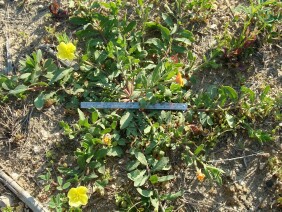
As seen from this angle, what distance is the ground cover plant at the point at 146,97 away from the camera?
145 inches

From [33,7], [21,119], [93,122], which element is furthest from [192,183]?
[33,7]

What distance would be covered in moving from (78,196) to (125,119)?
838 millimetres

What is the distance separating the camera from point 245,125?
391 centimetres

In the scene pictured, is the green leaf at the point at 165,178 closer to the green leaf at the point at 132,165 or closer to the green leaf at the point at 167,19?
the green leaf at the point at 132,165

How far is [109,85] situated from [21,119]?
0.94 m

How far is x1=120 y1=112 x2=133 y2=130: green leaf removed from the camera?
376cm

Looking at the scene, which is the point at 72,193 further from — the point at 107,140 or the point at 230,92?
the point at 230,92

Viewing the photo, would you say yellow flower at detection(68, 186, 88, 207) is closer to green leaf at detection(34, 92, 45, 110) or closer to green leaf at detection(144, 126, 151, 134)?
green leaf at detection(144, 126, 151, 134)

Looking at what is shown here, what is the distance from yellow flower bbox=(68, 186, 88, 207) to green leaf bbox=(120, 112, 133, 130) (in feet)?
2.27

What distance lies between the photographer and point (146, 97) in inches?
151

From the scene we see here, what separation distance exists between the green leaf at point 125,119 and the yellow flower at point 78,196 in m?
0.69

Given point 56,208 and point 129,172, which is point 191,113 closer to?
point 129,172

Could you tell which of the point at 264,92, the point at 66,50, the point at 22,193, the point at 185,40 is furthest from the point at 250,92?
the point at 22,193

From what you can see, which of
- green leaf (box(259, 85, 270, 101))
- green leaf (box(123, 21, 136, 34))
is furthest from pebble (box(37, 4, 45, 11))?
green leaf (box(259, 85, 270, 101))
